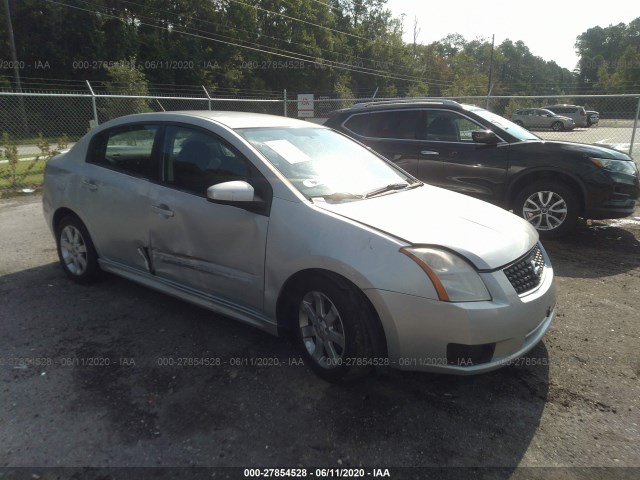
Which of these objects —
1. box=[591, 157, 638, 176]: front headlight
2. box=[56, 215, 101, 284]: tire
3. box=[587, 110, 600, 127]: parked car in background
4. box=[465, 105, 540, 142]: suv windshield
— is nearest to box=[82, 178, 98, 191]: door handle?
box=[56, 215, 101, 284]: tire

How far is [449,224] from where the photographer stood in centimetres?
284

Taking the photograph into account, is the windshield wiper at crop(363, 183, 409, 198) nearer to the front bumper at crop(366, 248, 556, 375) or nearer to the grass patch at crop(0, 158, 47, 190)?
the front bumper at crop(366, 248, 556, 375)

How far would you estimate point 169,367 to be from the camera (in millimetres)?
3033

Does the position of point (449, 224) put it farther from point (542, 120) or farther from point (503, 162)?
point (542, 120)

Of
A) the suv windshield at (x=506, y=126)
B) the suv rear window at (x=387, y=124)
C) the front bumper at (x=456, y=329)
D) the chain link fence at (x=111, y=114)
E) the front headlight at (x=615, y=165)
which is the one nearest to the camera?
the front bumper at (x=456, y=329)

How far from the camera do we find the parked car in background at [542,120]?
31.9 meters

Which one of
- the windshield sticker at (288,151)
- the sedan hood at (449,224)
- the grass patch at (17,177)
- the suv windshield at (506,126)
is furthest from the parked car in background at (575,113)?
the windshield sticker at (288,151)

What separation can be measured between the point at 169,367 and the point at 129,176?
1.68 meters

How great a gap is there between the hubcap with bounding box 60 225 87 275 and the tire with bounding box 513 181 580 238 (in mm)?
5090

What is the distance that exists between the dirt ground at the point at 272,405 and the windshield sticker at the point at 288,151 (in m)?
1.33

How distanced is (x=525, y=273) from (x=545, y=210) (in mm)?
3631

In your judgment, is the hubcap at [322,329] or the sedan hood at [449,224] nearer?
the sedan hood at [449,224]

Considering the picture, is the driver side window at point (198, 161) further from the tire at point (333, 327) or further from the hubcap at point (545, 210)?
the hubcap at point (545, 210)

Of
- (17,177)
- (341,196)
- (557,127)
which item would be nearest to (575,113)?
(557,127)
